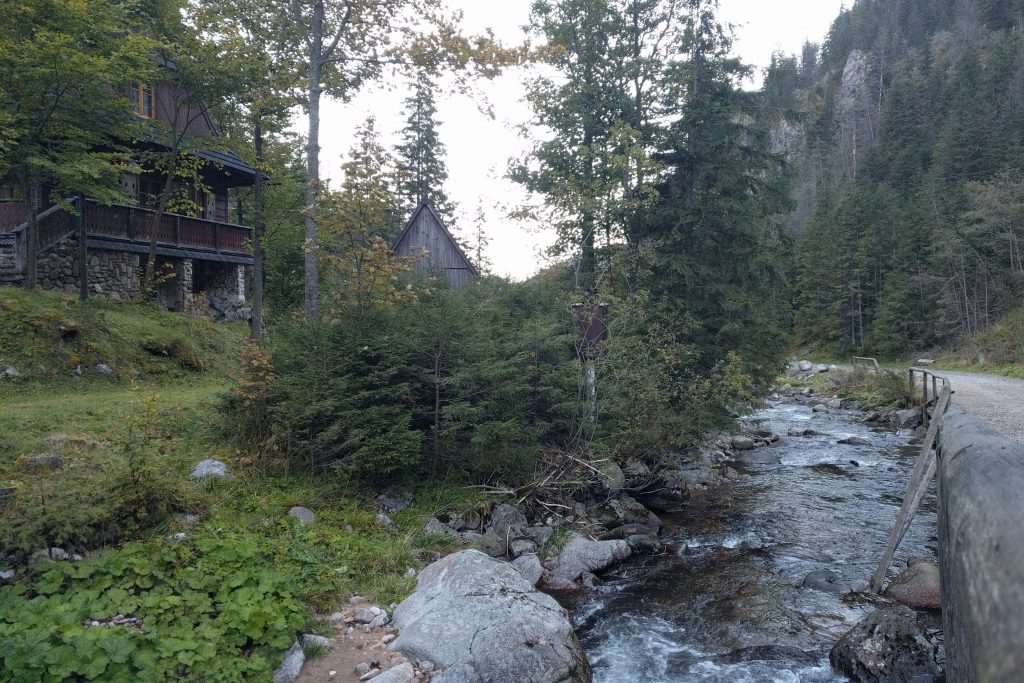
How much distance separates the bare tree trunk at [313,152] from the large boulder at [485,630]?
245 inches

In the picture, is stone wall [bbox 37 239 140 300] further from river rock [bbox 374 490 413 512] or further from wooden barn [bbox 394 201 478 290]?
river rock [bbox 374 490 413 512]

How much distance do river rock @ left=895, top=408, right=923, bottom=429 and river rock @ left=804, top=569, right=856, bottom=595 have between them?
41.1 ft

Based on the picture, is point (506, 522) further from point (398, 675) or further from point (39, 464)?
point (39, 464)

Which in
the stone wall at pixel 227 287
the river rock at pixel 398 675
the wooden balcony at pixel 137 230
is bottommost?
the river rock at pixel 398 675

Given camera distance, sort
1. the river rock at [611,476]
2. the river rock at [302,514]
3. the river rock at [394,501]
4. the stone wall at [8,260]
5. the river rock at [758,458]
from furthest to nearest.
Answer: the stone wall at [8,260] < the river rock at [758,458] < the river rock at [611,476] < the river rock at [394,501] < the river rock at [302,514]

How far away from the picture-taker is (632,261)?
15.2m

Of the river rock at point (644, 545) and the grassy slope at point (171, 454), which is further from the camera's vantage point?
the river rock at point (644, 545)

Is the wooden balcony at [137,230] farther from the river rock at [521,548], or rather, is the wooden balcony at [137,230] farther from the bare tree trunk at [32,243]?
the river rock at [521,548]

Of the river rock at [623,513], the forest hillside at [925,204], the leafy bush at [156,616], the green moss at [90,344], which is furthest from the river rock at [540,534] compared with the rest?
the forest hillside at [925,204]

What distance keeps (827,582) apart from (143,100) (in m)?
22.9

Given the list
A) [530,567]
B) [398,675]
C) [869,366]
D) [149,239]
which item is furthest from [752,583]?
[869,366]

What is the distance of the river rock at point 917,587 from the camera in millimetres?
7156

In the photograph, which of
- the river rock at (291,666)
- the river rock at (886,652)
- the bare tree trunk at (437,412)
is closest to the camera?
the river rock at (291,666)

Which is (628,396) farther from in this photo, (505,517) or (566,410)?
(505,517)
